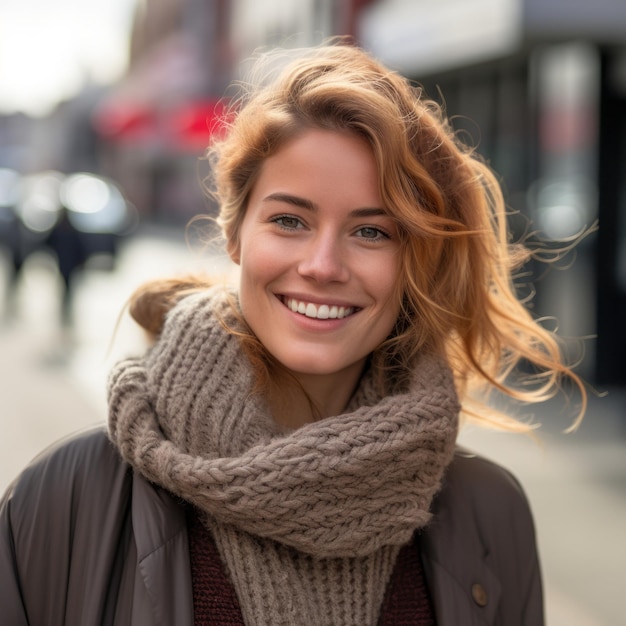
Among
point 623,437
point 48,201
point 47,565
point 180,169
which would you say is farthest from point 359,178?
point 180,169

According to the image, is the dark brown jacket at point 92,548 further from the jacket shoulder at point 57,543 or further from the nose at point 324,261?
the nose at point 324,261

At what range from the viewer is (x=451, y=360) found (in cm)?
232

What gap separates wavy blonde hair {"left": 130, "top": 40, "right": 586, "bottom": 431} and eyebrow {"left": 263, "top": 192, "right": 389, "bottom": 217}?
1.1 inches

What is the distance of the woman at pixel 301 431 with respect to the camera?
5.94ft

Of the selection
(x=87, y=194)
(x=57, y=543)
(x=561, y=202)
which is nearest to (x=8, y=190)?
(x=87, y=194)

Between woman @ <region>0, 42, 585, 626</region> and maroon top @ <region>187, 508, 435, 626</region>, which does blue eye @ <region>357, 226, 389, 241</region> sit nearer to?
woman @ <region>0, 42, 585, 626</region>

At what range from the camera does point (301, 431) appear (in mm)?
1919

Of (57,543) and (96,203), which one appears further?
(96,203)

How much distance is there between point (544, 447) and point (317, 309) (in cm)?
376

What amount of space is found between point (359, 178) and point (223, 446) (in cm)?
60

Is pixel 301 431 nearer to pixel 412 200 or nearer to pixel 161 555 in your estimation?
pixel 161 555

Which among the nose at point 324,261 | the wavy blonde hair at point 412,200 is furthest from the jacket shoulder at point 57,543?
the nose at point 324,261

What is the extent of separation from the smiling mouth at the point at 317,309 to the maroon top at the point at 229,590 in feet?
1.56

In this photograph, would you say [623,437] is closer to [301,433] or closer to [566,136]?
[566,136]
